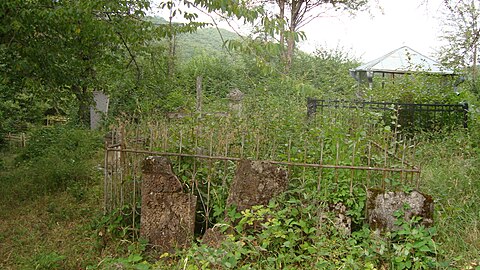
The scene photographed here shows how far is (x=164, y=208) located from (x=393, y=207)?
2.17 metres

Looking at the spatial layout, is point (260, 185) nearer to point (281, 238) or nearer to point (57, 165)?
point (281, 238)

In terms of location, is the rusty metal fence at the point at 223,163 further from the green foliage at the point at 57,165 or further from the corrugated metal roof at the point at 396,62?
the corrugated metal roof at the point at 396,62

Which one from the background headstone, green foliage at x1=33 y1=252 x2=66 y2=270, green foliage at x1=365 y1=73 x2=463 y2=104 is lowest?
green foliage at x1=33 y1=252 x2=66 y2=270

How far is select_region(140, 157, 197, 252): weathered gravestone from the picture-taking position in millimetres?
4219

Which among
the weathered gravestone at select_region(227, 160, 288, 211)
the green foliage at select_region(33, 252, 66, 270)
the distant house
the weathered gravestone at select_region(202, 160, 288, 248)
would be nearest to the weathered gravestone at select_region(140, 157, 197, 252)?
the weathered gravestone at select_region(202, 160, 288, 248)

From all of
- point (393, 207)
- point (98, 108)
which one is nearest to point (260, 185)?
point (393, 207)

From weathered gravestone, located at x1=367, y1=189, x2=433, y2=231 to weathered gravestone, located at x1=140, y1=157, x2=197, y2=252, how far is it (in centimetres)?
169

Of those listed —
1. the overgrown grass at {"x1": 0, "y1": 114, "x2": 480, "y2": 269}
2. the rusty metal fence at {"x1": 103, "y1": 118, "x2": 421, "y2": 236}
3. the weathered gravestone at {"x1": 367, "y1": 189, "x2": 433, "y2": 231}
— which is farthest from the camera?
the rusty metal fence at {"x1": 103, "y1": 118, "x2": 421, "y2": 236}

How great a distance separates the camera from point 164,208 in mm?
4262

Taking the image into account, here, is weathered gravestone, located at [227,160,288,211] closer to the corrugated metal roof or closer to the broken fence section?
the broken fence section

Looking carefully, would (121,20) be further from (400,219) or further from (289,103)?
(400,219)

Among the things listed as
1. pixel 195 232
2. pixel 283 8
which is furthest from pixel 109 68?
pixel 283 8

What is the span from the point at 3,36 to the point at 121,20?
157 cm

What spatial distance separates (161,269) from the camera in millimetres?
3801
